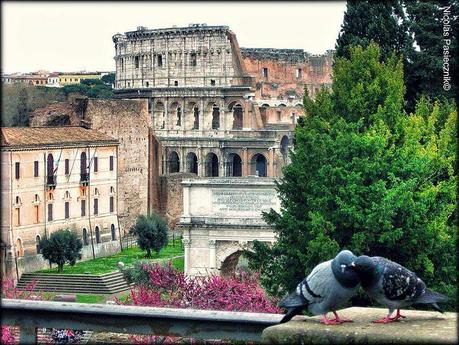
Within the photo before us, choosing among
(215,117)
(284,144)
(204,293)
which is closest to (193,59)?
(215,117)

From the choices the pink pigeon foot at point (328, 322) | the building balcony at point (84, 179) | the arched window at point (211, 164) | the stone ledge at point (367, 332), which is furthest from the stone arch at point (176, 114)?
the stone ledge at point (367, 332)

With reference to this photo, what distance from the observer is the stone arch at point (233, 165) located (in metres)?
70.2

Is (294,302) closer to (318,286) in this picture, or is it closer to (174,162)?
(318,286)

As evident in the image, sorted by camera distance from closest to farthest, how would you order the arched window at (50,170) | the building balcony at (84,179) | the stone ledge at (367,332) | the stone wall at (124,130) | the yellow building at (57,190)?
the stone ledge at (367,332) → the yellow building at (57,190) → the arched window at (50,170) → the building balcony at (84,179) → the stone wall at (124,130)

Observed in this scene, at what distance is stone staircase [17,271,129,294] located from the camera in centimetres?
3381

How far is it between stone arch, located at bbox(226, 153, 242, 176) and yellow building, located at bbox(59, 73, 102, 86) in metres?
26.5

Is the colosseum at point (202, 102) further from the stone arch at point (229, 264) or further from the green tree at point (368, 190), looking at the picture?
the green tree at point (368, 190)

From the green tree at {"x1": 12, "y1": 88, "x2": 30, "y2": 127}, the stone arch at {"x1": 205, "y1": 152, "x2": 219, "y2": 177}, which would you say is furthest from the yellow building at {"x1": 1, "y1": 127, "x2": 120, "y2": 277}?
the stone arch at {"x1": 205, "y1": 152, "x2": 219, "y2": 177}

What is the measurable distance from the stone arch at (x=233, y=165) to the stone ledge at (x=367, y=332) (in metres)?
65.1

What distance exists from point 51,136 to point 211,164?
3120 centimetres

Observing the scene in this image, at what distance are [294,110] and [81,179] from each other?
132 ft

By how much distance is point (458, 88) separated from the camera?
A: 28531 mm

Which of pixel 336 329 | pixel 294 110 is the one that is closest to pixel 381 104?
pixel 336 329

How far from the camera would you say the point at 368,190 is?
64.5ft
